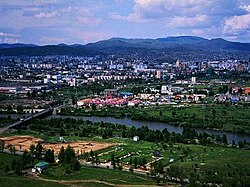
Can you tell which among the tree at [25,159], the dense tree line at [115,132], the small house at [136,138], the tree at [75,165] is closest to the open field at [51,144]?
the small house at [136,138]

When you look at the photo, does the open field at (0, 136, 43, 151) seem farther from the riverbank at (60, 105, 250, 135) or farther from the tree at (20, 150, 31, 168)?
the riverbank at (60, 105, 250, 135)

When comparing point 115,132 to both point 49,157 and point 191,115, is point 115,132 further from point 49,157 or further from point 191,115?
point 191,115

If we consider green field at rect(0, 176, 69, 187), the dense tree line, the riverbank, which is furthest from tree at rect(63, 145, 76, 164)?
the riverbank

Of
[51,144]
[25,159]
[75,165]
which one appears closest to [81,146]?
[51,144]

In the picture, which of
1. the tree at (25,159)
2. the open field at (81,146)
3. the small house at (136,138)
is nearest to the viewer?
the tree at (25,159)

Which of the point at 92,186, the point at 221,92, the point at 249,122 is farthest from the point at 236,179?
the point at 221,92

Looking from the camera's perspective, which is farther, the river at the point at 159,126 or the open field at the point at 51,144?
the river at the point at 159,126

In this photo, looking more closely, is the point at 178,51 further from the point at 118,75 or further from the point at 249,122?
the point at 249,122

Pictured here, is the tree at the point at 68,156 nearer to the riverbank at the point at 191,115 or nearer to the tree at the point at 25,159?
the tree at the point at 25,159
